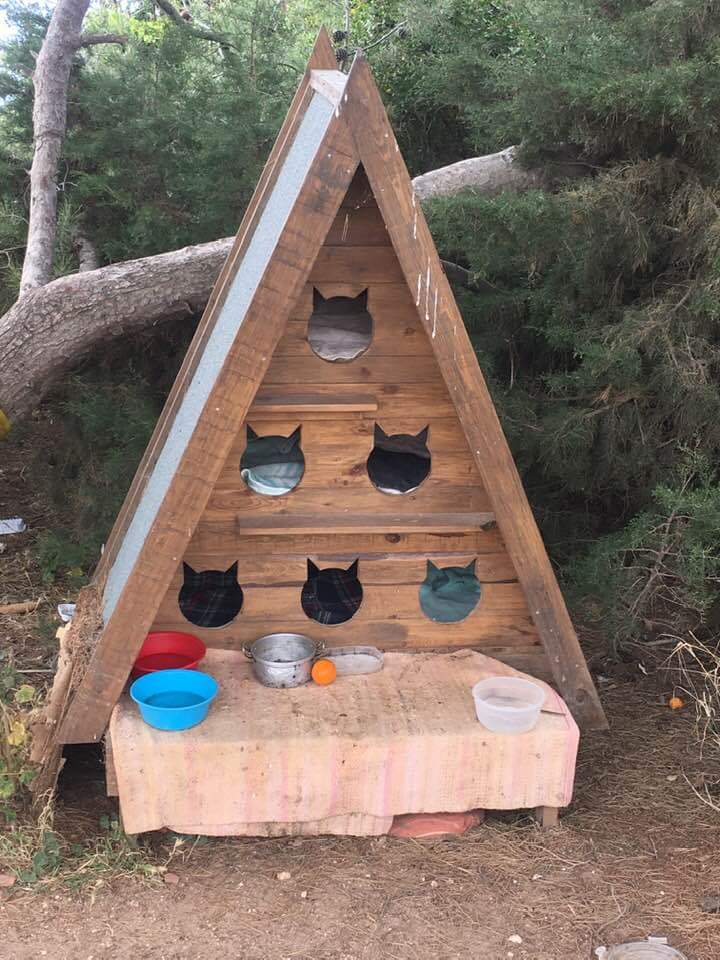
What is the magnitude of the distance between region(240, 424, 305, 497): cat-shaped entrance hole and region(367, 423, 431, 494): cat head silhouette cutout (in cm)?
28

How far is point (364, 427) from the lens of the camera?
2963mm

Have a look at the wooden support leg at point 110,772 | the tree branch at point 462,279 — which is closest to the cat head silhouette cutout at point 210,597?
the wooden support leg at point 110,772

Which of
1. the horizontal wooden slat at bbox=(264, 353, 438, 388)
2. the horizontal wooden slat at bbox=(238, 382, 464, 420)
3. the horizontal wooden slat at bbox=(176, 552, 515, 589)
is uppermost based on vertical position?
the horizontal wooden slat at bbox=(264, 353, 438, 388)

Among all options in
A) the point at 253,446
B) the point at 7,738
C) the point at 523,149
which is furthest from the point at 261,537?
the point at 523,149

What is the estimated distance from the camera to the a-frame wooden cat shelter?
2.48 meters

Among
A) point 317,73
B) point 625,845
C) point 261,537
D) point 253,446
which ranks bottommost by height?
point 625,845

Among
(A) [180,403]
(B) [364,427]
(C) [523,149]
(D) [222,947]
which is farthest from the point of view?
(C) [523,149]

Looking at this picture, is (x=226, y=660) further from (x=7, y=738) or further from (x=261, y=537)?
(x=7, y=738)

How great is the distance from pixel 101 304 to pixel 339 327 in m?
2.00

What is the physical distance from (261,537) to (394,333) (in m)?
0.81

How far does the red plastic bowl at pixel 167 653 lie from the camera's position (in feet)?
9.85

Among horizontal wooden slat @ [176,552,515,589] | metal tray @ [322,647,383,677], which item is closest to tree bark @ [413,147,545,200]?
horizontal wooden slat @ [176,552,515,589]

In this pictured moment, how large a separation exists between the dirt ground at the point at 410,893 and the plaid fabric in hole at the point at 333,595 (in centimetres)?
83

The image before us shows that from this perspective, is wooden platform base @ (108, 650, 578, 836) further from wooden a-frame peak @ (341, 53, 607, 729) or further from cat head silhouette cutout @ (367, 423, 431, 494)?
cat head silhouette cutout @ (367, 423, 431, 494)
